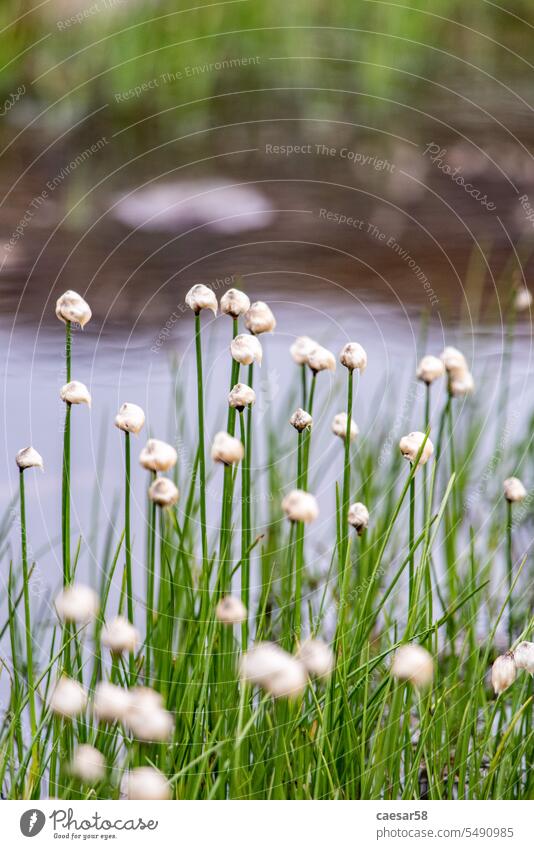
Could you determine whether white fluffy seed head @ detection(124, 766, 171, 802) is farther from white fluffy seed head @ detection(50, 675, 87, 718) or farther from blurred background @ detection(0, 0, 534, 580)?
blurred background @ detection(0, 0, 534, 580)

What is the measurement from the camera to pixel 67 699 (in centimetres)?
51

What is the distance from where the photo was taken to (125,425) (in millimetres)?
473

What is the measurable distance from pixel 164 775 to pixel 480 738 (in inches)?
8.5

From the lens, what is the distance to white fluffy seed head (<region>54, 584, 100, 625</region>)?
514mm

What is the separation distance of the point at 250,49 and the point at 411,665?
544 millimetres

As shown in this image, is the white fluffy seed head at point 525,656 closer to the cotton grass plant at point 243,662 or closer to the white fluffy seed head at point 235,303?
the cotton grass plant at point 243,662

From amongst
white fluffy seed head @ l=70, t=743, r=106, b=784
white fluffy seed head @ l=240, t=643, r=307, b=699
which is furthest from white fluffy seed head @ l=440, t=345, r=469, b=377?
white fluffy seed head @ l=70, t=743, r=106, b=784

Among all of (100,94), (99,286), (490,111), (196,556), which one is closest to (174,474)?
(196,556)

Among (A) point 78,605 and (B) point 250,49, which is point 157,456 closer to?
(A) point 78,605

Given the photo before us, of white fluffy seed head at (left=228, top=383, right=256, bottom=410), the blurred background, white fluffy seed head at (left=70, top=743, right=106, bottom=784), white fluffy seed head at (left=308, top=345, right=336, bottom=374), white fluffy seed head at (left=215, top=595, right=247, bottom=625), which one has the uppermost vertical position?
the blurred background

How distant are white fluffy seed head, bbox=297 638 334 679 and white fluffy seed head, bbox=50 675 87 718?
0.14 m

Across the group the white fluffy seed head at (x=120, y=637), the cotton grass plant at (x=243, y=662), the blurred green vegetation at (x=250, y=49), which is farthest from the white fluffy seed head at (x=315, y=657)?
the blurred green vegetation at (x=250, y=49)

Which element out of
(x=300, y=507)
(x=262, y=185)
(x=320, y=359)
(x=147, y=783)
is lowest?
(x=147, y=783)

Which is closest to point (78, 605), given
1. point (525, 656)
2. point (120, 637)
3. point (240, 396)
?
point (120, 637)
